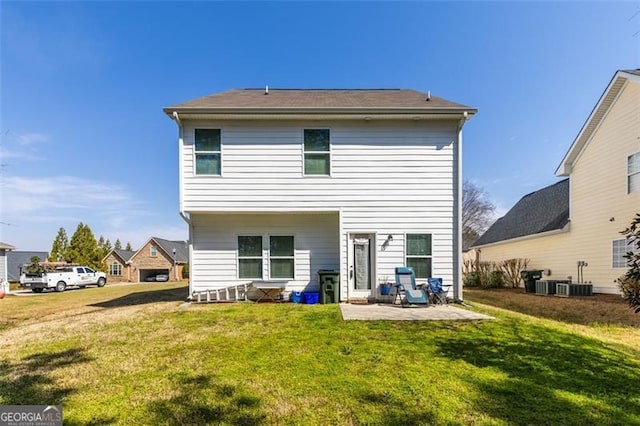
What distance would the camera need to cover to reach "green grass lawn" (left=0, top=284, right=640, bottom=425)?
3012 millimetres

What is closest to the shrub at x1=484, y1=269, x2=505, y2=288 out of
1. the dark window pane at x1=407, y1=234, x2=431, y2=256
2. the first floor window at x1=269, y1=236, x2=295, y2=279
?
the dark window pane at x1=407, y1=234, x2=431, y2=256

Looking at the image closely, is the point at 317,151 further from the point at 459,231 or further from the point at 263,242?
the point at 459,231

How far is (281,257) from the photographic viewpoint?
950cm

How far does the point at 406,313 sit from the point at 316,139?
558cm

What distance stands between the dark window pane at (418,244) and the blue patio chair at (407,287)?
2.17 feet

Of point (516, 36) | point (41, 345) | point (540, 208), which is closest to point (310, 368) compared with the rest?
point (41, 345)

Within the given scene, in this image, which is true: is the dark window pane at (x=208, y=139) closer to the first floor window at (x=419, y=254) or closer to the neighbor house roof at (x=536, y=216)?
the first floor window at (x=419, y=254)

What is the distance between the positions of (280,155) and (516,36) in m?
9.31

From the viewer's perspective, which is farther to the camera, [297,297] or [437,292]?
[297,297]

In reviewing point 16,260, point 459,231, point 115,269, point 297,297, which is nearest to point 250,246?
point 297,297

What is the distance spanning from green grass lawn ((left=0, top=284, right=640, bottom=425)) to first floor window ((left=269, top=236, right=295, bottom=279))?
10.3 feet

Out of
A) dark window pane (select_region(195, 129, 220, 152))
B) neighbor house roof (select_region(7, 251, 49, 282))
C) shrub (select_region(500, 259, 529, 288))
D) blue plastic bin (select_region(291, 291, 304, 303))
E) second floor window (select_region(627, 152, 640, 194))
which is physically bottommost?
neighbor house roof (select_region(7, 251, 49, 282))

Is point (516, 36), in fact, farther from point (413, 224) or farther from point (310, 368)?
point (310, 368)

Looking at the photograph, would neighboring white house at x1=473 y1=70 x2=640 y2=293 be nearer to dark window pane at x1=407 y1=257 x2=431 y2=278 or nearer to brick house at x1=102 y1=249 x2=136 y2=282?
dark window pane at x1=407 y1=257 x2=431 y2=278
